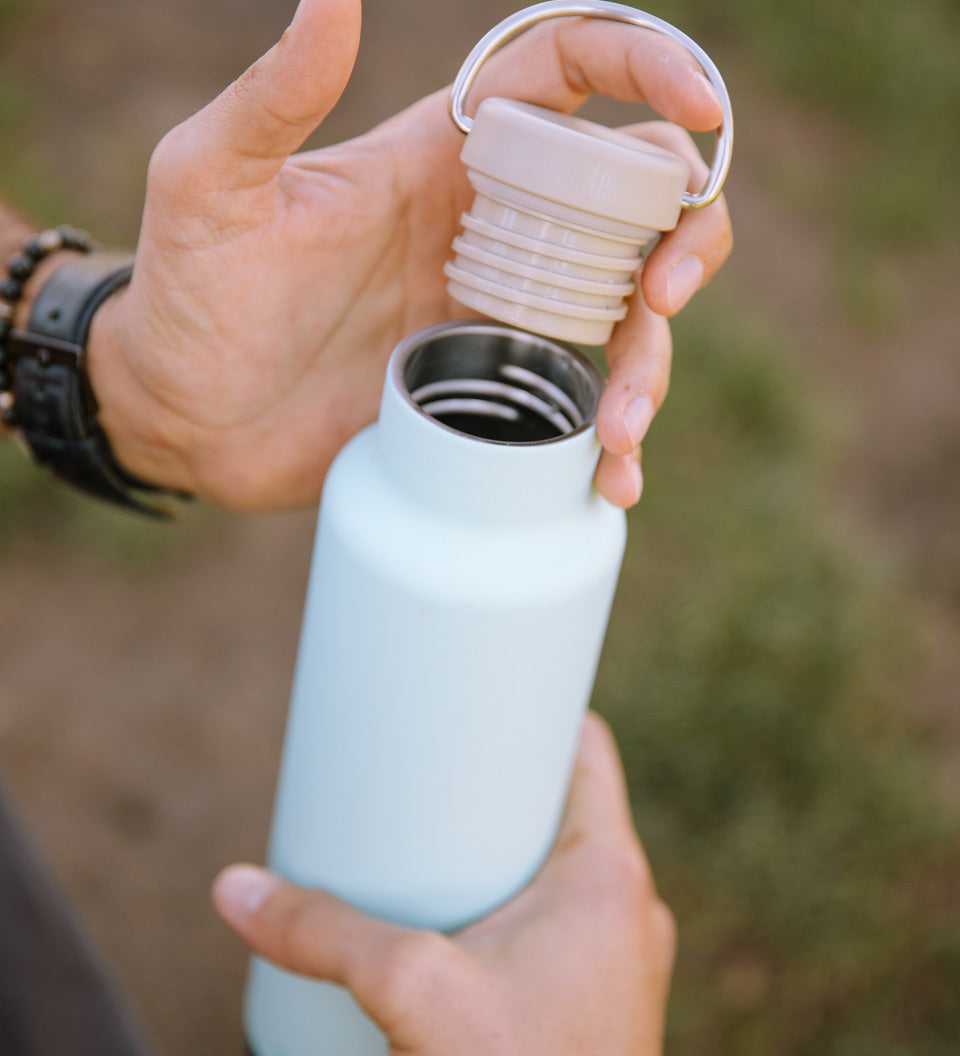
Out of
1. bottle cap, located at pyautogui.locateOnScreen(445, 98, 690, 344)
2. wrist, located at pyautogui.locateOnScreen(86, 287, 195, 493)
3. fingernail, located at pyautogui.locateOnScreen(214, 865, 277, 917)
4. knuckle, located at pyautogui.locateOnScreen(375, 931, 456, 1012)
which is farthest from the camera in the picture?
wrist, located at pyautogui.locateOnScreen(86, 287, 195, 493)

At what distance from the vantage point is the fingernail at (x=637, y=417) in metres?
0.76

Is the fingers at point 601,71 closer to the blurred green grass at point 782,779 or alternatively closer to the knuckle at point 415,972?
the knuckle at point 415,972

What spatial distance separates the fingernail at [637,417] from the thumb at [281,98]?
0.31m

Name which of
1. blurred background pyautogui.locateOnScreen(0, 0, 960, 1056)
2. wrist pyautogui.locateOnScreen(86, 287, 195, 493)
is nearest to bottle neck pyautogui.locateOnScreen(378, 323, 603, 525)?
wrist pyautogui.locateOnScreen(86, 287, 195, 493)

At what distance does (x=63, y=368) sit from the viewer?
1.07 m

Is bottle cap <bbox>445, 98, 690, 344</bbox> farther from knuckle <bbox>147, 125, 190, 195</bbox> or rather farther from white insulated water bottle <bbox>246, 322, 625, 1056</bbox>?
knuckle <bbox>147, 125, 190, 195</bbox>

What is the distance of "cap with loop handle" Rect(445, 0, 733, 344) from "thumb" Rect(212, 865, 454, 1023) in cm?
49

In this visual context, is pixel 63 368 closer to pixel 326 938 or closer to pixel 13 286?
pixel 13 286

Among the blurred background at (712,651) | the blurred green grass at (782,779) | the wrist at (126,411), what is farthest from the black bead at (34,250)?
the blurred green grass at (782,779)

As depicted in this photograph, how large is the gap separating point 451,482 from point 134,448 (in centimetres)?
54

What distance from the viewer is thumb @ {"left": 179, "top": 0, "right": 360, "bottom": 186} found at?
0.69 metres

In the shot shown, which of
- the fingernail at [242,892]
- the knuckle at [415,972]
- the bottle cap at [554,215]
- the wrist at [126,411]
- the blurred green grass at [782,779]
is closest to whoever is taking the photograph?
the bottle cap at [554,215]

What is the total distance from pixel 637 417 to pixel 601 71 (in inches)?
15.1

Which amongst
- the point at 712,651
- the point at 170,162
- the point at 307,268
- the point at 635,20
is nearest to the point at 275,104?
the point at 170,162
